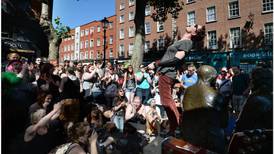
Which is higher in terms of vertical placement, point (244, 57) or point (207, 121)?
point (244, 57)

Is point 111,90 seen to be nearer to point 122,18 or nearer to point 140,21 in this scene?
point 140,21

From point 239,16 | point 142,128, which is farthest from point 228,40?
point 142,128

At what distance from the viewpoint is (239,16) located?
2630 centimetres

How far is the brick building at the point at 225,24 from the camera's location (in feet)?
79.7

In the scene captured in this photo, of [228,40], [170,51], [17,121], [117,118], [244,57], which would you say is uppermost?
[228,40]

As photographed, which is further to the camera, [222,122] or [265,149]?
[222,122]

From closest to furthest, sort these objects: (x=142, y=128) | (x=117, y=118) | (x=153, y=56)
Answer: (x=117, y=118) → (x=142, y=128) → (x=153, y=56)

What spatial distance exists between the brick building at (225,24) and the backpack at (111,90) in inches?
615

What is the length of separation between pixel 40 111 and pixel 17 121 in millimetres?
548

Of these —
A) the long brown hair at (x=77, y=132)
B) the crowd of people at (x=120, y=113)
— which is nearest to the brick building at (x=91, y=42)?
the crowd of people at (x=120, y=113)

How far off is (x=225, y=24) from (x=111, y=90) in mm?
23435

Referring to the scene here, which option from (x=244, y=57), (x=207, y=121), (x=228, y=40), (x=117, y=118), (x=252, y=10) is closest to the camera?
(x=207, y=121)

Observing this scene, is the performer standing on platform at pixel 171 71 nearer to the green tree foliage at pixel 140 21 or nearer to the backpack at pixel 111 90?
the backpack at pixel 111 90

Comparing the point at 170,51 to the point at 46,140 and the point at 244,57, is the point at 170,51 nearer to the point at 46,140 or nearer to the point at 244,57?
the point at 46,140
